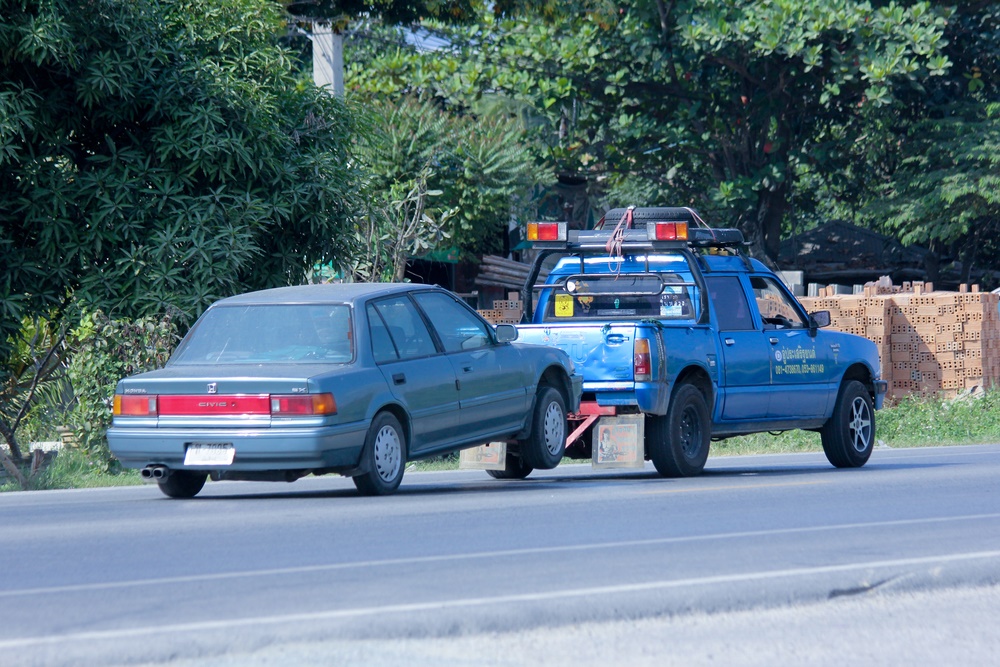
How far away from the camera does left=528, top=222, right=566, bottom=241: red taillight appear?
1322cm

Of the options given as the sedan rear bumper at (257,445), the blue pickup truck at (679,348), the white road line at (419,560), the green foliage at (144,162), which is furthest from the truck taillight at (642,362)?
the green foliage at (144,162)

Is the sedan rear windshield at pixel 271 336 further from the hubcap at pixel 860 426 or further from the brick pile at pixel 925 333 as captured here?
the brick pile at pixel 925 333

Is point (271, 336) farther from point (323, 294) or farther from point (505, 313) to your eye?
point (505, 313)

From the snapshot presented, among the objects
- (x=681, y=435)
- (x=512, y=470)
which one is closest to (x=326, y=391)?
(x=512, y=470)

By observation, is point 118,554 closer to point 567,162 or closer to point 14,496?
point 14,496

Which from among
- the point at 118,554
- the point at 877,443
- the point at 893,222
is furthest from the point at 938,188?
the point at 118,554

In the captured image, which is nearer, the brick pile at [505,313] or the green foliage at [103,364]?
the green foliage at [103,364]

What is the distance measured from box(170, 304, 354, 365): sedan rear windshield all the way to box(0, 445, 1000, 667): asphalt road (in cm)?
106

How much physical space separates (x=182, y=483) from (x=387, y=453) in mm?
1650

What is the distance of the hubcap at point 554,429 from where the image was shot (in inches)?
476

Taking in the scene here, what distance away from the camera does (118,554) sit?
7969 mm

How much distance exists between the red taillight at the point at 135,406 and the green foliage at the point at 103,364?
158 inches

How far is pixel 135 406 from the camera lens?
10.4 metres

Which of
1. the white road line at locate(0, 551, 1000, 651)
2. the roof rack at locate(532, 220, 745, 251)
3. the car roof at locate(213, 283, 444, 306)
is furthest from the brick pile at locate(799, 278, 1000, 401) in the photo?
the white road line at locate(0, 551, 1000, 651)
